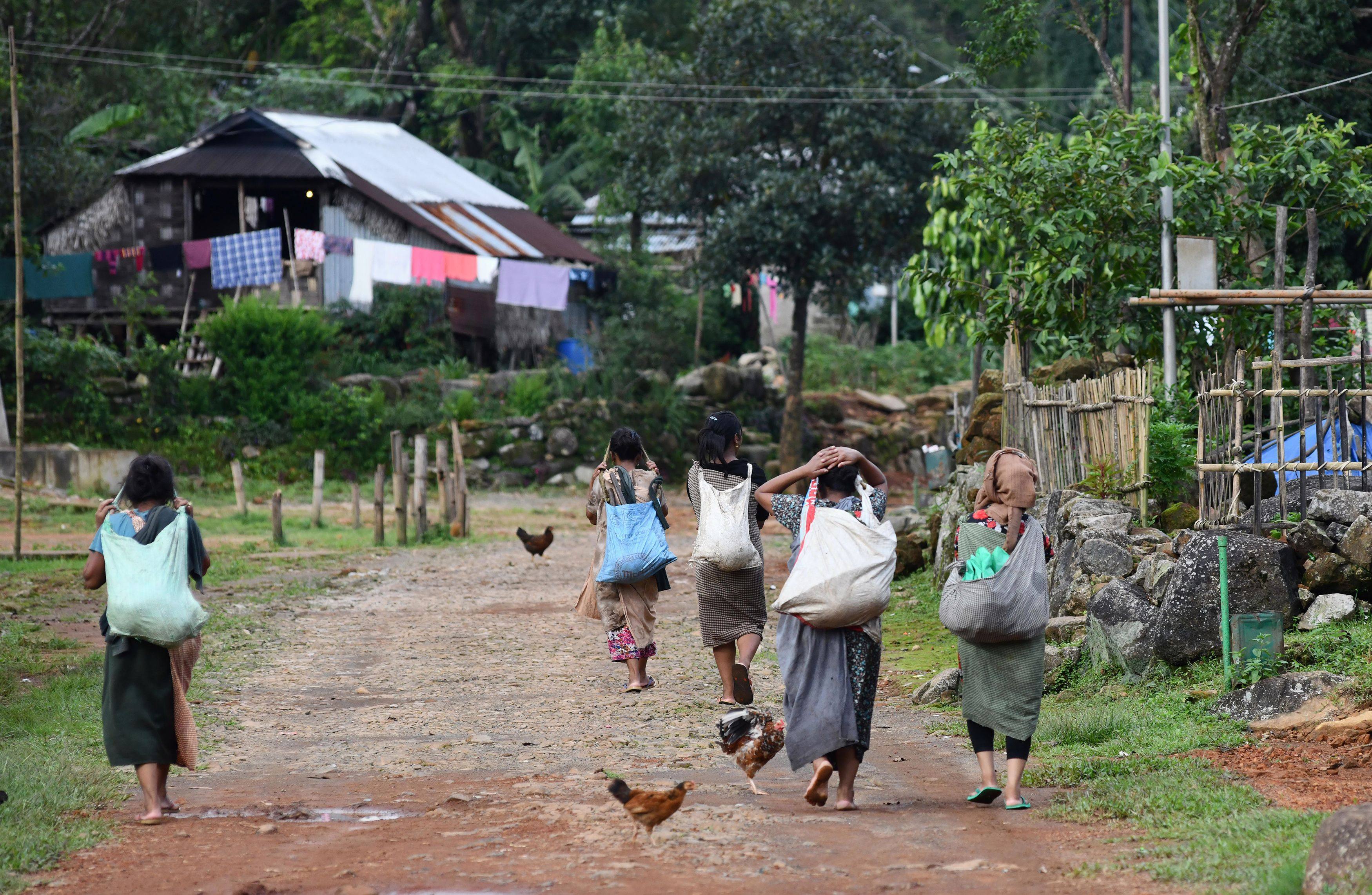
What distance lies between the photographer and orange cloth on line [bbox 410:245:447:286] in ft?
92.1

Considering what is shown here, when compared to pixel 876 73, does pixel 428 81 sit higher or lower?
higher

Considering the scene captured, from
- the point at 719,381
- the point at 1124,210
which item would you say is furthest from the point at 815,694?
the point at 719,381

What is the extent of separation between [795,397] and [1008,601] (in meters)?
22.9

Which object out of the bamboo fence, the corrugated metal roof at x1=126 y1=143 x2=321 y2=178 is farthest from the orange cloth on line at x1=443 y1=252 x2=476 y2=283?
the bamboo fence

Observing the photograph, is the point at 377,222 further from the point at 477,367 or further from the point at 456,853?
the point at 456,853

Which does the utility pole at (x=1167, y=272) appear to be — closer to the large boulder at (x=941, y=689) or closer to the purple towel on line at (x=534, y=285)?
the large boulder at (x=941, y=689)

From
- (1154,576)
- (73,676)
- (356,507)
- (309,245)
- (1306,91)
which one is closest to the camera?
(1154,576)

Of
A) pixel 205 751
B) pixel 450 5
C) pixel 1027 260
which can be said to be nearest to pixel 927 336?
pixel 1027 260

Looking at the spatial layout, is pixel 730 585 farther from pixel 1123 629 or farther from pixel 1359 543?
pixel 1359 543

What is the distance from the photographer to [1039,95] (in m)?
39.6

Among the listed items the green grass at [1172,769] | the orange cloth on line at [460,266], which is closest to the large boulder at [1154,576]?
the green grass at [1172,769]

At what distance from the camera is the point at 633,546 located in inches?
341

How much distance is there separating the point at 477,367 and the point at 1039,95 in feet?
61.4

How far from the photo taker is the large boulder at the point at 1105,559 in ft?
31.7
